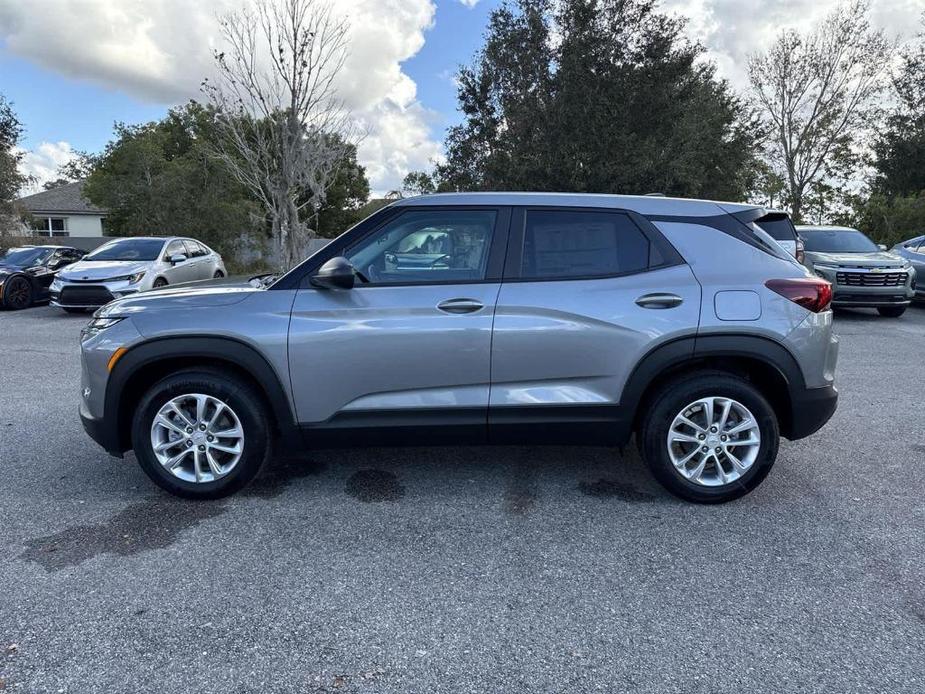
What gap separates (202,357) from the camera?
354cm

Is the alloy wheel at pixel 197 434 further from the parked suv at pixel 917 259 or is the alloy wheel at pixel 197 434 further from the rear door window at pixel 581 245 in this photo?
the parked suv at pixel 917 259

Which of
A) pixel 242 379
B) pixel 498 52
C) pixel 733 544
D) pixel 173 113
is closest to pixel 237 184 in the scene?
pixel 498 52

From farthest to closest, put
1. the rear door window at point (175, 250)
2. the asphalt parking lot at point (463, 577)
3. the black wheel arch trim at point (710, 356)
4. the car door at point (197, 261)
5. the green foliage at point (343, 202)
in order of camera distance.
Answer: the green foliage at point (343, 202) → the car door at point (197, 261) → the rear door window at point (175, 250) → the black wheel arch trim at point (710, 356) → the asphalt parking lot at point (463, 577)

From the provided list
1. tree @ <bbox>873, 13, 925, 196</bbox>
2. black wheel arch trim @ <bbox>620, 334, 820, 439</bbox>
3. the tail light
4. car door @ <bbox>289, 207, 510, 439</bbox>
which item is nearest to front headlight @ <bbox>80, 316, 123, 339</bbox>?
car door @ <bbox>289, 207, 510, 439</bbox>

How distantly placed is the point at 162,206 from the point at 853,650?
889 inches

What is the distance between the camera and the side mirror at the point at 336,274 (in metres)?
3.35

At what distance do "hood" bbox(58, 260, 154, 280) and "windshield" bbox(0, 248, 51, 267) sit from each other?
2.50 metres

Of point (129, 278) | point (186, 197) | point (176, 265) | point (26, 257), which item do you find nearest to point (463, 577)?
point (129, 278)

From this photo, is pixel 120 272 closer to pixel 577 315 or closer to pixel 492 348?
pixel 492 348

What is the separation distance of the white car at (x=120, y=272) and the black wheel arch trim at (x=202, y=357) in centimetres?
800

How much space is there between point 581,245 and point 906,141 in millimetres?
32920

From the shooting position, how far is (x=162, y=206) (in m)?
20.9

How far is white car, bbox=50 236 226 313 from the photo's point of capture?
1124 centimetres

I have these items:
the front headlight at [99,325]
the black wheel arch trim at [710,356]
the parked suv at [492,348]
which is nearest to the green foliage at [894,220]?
the black wheel arch trim at [710,356]
